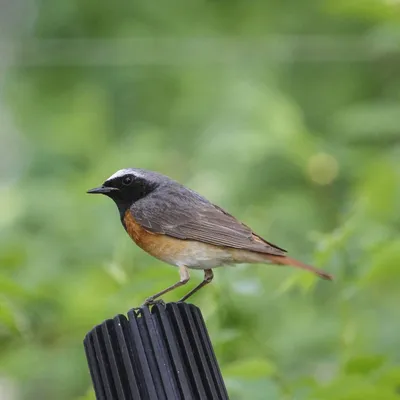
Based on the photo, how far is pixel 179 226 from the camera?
12.0 ft

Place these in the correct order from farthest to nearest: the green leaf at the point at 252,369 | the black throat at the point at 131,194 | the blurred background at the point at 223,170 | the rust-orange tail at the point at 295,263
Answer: the blurred background at the point at 223,170
the black throat at the point at 131,194
the rust-orange tail at the point at 295,263
the green leaf at the point at 252,369

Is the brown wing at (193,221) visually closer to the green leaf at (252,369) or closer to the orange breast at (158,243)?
the orange breast at (158,243)

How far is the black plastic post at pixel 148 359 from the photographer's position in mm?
2229

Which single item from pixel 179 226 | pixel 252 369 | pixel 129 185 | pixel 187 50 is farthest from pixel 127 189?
pixel 187 50

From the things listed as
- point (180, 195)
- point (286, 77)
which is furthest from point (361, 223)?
point (286, 77)

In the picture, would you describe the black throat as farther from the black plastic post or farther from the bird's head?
the black plastic post

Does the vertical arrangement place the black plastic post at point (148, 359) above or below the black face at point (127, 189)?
below

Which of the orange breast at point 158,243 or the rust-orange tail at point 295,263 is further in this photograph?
the orange breast at point 158,243

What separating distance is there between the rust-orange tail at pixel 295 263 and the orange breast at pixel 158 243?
363mm

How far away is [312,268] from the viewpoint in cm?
324

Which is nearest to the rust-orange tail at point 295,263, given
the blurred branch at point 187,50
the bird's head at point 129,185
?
the bird's head at point 129,185

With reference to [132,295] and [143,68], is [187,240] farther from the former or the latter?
[143,68]

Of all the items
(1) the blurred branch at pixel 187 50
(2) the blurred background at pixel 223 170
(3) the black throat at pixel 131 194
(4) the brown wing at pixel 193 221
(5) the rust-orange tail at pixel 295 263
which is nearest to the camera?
(5) the rust-orange tail at pixel 295 263

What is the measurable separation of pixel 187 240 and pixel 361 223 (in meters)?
1.07
